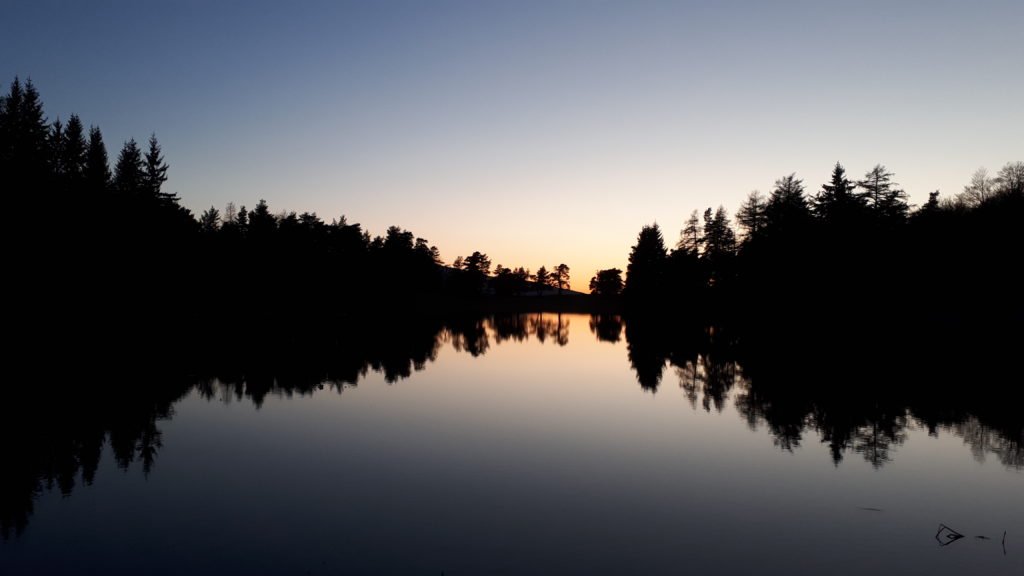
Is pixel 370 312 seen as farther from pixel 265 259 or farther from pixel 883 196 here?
pixel 883 196

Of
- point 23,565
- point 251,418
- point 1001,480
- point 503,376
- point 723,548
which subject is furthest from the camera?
point 503,376

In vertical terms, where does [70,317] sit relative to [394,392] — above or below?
above

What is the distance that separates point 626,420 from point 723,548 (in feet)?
35.6

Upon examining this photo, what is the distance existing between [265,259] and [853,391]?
273ft

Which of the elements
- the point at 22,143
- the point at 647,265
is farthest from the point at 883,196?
the point at 22,143

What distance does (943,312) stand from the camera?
5772 cm

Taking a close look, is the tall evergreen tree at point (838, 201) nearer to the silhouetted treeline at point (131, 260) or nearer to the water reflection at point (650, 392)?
the water reflection at point (650, 392)

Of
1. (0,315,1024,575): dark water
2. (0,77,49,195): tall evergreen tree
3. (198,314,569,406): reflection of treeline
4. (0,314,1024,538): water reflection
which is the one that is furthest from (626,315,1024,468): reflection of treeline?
(0,77,49,195): tall evergreen tree

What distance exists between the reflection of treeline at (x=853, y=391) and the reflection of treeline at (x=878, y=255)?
20.6m

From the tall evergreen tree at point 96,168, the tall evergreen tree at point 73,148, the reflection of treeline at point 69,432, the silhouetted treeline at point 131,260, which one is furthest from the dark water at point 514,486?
the tall evergreen tree at point 73,148

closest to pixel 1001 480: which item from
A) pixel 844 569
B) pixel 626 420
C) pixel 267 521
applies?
pixel 844 569

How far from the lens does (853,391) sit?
24703 millimetres

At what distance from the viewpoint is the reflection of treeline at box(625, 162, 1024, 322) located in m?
55.4

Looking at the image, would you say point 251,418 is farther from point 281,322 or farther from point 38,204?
point 281,322
